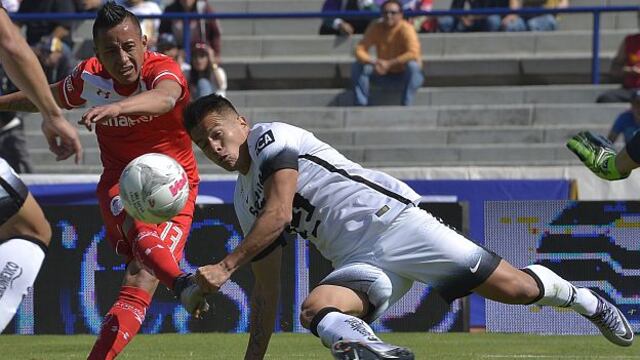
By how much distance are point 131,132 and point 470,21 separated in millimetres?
10625

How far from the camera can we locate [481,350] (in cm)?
1019

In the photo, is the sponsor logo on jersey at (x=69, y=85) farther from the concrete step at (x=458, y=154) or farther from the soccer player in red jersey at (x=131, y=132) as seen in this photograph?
the concrete step at (x=458, y=154)

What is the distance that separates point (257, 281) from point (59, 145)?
4.81ft

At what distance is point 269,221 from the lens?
654cm

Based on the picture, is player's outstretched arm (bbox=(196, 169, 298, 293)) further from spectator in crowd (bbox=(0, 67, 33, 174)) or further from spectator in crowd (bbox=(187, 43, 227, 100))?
spectator in crowd (bbox=(187, 43, 227, 100))

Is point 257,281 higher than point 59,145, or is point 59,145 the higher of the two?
point 59,145

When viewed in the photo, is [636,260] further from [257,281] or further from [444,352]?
[257,281]

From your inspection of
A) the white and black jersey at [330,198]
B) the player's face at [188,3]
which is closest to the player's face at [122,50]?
the white and black jersey at [330,198]

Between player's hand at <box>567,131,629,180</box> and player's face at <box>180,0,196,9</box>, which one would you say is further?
player's face at <box>180,0,196,9</box>

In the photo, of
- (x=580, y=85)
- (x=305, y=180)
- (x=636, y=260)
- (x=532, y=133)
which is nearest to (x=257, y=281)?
(x=305, y=180)

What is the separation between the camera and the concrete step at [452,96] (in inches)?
672

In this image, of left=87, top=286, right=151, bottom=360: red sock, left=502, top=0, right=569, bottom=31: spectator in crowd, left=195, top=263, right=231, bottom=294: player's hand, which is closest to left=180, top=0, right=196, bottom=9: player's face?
left=502, top=0, right=569, bottom=31: spectator in crowd

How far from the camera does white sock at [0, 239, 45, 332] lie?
7.29 metres

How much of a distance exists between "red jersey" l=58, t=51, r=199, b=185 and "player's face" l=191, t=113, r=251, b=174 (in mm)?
1345
